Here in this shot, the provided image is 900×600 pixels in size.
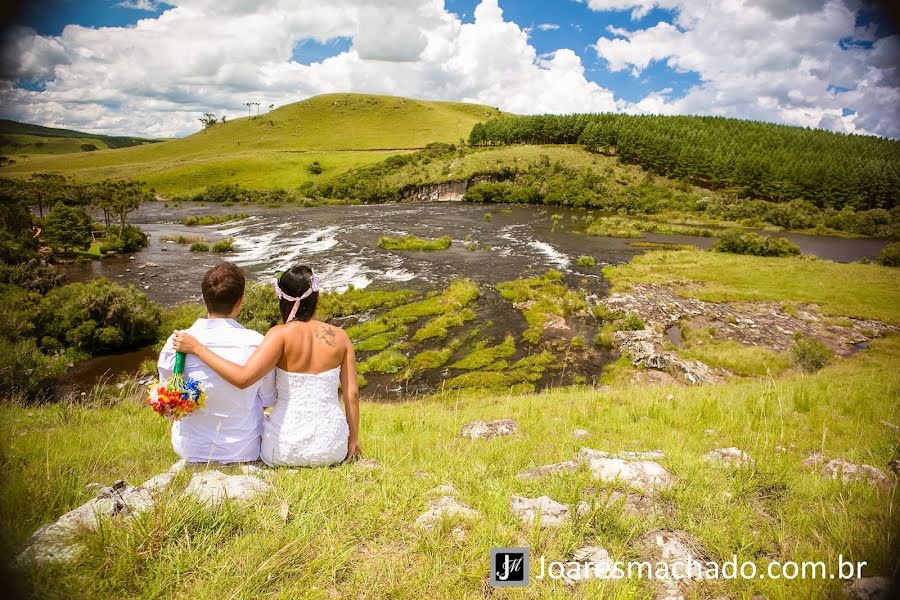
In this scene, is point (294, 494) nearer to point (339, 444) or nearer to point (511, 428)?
point (339, 444)

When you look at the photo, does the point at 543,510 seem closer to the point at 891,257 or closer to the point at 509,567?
the point at 509,567

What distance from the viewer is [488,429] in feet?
32.9

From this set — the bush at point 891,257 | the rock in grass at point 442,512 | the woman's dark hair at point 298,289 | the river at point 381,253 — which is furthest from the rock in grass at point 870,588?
the bush at point 891,257

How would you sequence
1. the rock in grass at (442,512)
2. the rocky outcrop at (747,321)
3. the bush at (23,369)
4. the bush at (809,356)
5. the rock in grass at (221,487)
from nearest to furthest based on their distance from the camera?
the rock in grass at (221,487) → the rock in grass at (442,512) → the bush at (23,369) → the bush at (809,356) → the rocky outcrop at (747,321)

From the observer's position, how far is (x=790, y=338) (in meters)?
28.5

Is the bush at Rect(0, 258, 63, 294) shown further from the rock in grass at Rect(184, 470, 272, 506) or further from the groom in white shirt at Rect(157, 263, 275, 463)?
the rock in grass at Rect(184, 470, 272, 506)

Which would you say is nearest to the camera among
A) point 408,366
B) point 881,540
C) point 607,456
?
point 881,540

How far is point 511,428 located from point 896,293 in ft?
147

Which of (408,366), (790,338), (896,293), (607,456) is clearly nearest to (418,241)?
(408,366)

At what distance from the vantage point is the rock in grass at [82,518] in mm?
3260

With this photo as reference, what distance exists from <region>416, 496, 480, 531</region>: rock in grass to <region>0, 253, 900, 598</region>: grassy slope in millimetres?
132

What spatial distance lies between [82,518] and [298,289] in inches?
117

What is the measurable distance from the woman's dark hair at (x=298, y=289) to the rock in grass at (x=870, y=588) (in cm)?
579

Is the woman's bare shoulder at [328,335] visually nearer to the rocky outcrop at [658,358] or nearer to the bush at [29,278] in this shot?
the rocky outcrop at [658,358]
